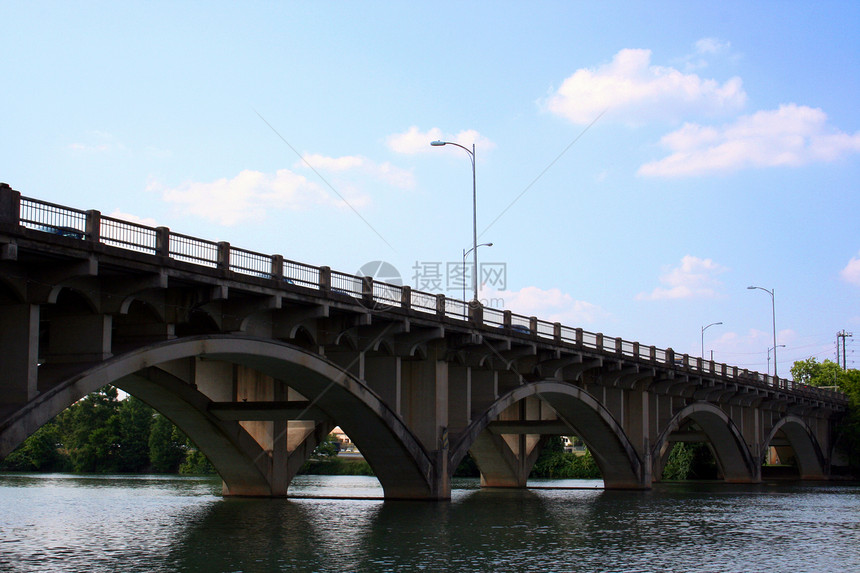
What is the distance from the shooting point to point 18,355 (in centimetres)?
2623

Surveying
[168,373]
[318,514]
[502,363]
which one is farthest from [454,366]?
[168,373]

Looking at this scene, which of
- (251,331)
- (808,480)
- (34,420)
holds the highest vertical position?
(251,331)

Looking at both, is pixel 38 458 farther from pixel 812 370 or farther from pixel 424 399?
pixel 812 370

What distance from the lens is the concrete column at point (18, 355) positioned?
26.0 meters

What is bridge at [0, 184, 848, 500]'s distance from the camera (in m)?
27.4

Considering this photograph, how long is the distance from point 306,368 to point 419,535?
892 cm

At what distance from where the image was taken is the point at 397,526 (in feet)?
121

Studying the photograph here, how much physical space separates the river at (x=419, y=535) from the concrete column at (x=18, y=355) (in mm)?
4483

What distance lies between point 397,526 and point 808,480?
8248cm

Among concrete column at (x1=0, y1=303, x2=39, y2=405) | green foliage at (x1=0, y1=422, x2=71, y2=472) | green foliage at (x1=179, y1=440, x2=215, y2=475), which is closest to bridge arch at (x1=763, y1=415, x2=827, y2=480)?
green foliage at (x1=179, y1=440, x2=215, y2=475)

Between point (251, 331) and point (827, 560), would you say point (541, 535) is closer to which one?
point (827, 560)

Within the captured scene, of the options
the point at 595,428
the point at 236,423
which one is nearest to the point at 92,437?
the point at 595,428

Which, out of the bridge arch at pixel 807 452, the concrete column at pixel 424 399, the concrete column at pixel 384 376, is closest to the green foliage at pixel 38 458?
the bridge arch at pixel 807 452

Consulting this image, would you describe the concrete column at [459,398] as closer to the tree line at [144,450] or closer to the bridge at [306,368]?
the bridge at [306,368]
